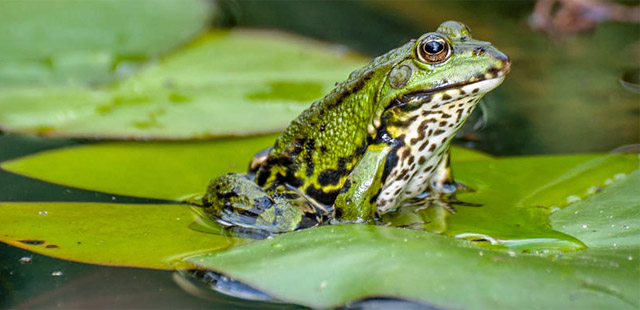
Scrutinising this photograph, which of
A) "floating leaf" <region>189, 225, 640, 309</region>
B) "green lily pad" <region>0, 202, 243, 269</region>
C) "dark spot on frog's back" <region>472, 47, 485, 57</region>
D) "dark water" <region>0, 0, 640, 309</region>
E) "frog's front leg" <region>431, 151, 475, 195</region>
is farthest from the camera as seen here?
"frog's front leg" <region>431, 151, 475, 195</region>

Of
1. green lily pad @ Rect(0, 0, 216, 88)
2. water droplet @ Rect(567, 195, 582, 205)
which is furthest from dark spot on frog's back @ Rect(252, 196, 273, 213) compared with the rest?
green lily pad @ Rect(0, 0, 216, 88)

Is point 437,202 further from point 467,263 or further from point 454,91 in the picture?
point 467,263

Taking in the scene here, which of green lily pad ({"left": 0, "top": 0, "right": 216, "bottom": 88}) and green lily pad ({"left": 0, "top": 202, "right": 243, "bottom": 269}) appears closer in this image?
green lily pad ({"left": 0, "top": 202, "right": 243, "bottom": 269})

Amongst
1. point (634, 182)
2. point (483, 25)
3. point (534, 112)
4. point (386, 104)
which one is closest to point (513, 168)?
point (634, 182)

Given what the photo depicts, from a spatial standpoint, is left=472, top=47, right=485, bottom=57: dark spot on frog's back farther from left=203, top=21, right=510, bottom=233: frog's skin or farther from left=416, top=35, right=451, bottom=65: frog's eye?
left=416, top=35, right=451, bottom=65: frog's eye

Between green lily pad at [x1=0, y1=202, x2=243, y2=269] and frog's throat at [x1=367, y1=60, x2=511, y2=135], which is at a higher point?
frog's throat at [x1=367, y1=60, x2=511, y2=135]

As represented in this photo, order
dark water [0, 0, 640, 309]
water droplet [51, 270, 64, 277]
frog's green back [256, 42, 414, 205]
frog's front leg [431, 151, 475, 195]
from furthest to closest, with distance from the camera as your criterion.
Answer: frog's front leg [431, 151, 475, 195] < frog's green back [256, 42, 414, 205] < water droplet [51, 270, 64, 277] < dark water [0, 0, 640, 309]

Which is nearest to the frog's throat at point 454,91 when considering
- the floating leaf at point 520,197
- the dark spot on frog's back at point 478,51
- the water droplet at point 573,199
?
the dark spot on frog's back at point 478,51

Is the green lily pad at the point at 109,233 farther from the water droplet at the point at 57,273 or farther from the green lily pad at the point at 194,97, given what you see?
the green lily pad at the point at 194,97
